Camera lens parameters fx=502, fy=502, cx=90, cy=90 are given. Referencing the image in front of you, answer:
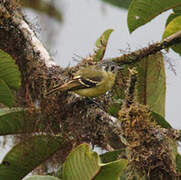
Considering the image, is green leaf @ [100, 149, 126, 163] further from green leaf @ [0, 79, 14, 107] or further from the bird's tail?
green leaf @ [0, 79, 14, 107]

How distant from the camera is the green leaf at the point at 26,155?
104 inches

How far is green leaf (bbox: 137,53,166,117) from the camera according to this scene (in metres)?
3.12

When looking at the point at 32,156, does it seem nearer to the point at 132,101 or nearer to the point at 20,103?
the point at 20,103

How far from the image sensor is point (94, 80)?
11.5ft

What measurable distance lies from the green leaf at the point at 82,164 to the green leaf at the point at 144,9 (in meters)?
1.09

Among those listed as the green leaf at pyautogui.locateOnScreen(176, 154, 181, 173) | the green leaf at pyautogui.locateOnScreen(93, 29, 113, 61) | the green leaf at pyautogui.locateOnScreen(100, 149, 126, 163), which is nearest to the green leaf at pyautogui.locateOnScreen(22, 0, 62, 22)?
the green leaf at pyautogui.locateOnScreen(93, 29, 113, 61)

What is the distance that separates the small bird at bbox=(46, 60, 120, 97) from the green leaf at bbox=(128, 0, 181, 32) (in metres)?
0.29

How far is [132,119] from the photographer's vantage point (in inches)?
94.6

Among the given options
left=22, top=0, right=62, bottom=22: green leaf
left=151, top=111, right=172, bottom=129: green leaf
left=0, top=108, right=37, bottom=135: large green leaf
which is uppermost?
left=22, top=0, right=62, bottom=22: green leaf

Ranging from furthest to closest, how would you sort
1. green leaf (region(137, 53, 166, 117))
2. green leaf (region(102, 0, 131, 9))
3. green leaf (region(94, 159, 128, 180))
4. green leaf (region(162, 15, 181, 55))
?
1. green leaf (region(102, 0, 131, 9))
2. green leaf (region(137, 53, 166, 117))
3. green leaf (region(162, 15, 181, 55))
4. green leaf (region(94, 159, 128, 180))

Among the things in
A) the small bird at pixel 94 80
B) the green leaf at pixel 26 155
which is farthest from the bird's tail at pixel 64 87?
the green leaf at pixel 26 155

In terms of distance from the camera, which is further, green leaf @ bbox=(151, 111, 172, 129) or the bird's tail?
green leaf @ bbox=(151, 111, 172, 129)

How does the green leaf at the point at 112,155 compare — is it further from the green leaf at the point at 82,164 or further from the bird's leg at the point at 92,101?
the green leaf at the point at 82,164

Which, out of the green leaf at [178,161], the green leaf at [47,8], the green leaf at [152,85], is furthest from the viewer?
the green leaf at [47,8]
